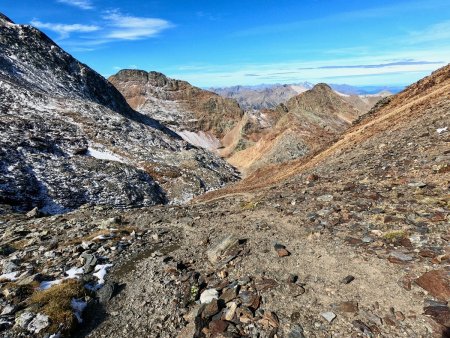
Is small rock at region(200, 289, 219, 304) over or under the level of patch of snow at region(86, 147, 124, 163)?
over

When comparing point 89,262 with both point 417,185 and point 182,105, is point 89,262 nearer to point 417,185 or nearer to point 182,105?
point 417,185

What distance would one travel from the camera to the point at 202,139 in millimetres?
122938

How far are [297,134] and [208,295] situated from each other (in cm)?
5761

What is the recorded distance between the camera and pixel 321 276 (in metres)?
9.49

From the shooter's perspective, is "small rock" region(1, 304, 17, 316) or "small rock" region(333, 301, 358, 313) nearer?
"small rock" region(333, 301, 358, 313)

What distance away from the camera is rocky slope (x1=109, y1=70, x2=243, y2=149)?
12581 cm

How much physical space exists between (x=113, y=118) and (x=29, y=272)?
52.2 metres

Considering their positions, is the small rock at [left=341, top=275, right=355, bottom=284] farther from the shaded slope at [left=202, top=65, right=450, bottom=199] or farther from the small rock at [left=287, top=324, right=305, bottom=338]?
the shaded slope at [left=202, top=65, right=450, bottom=199]

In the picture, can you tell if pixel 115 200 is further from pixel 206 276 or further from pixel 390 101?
pixel 390 101

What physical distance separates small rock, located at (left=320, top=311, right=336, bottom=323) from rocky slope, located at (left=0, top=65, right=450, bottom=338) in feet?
0.08

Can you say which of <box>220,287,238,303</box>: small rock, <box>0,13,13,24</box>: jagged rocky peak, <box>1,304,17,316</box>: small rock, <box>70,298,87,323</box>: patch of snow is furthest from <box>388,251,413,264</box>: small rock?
<box>0,13,13,24</box>: jagged rocky peak

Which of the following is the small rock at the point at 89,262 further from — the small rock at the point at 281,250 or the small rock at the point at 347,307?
the small rock at the point at 347,307

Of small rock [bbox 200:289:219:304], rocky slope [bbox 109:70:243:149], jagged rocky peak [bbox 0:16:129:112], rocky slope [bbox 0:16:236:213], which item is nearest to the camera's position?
small rock [bbox 200:289:219:304]

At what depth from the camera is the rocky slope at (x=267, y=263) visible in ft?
26.2
